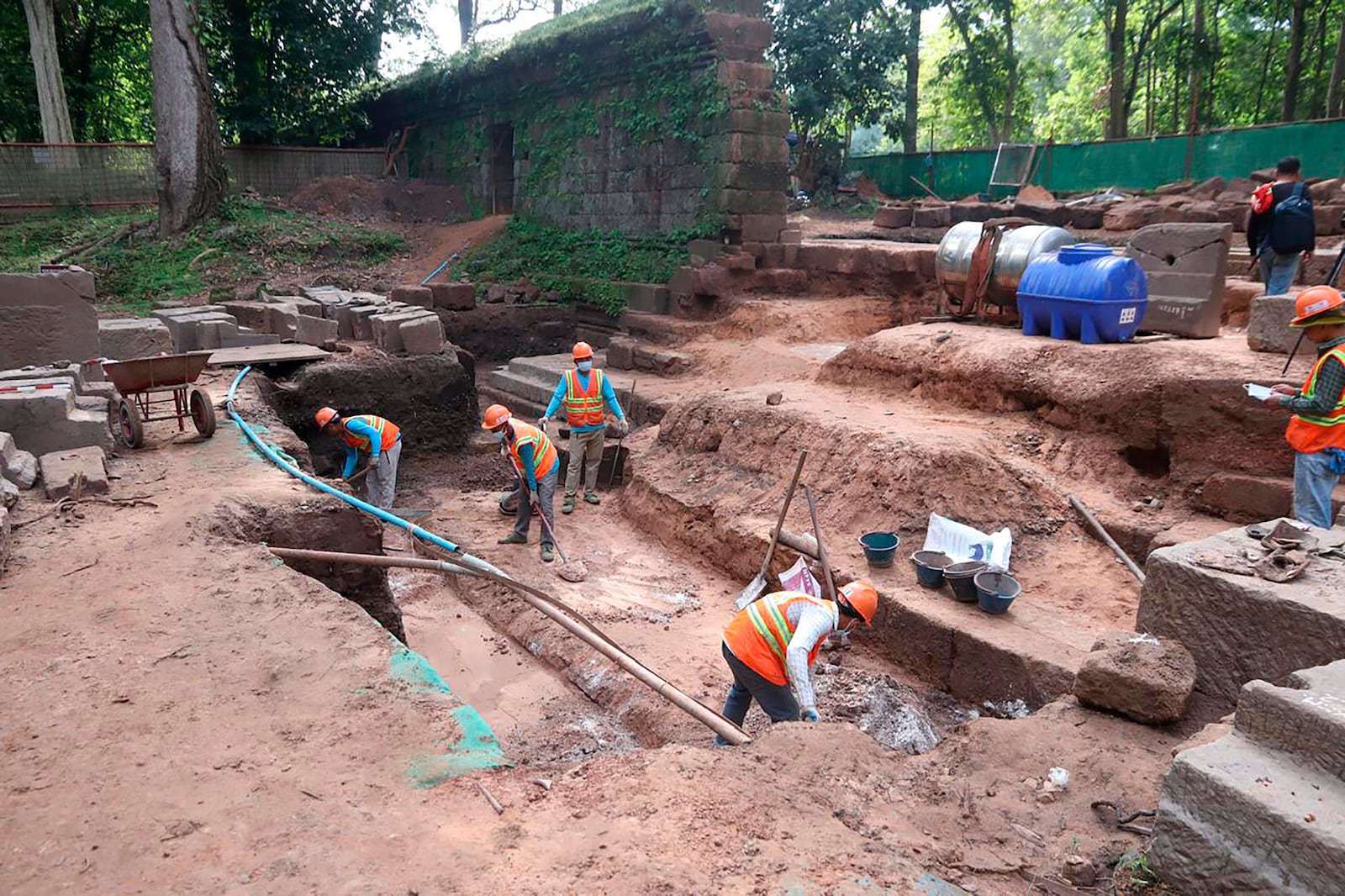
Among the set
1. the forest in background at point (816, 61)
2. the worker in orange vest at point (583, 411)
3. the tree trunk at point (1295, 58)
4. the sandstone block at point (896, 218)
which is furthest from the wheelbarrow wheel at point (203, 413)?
the tree trunk at point (1295, 58)

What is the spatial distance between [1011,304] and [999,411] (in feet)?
6.49

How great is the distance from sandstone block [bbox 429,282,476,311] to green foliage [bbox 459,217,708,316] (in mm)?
1191

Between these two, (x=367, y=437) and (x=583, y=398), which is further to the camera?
(x=583, y=398)

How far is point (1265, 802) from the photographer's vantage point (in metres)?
2.65

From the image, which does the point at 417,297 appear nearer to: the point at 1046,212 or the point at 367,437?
the point at 367,437

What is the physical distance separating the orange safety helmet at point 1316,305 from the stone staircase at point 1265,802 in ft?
11.7

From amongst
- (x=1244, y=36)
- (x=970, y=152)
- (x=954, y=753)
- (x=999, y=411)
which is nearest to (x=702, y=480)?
(x=999, y=411)

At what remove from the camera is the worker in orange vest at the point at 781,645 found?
4504 millimetres

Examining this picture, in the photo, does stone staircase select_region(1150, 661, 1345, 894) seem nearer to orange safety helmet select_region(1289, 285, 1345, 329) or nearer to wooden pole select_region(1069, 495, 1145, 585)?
wooden pole select_region(1069, 495, 1145, 585)

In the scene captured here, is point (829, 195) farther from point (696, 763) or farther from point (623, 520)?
point (696, 763)

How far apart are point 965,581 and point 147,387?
21.9 ft

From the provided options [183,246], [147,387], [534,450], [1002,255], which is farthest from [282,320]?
[1002,255]

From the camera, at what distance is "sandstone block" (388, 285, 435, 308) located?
15.1 meters

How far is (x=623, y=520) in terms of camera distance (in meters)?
9.50
